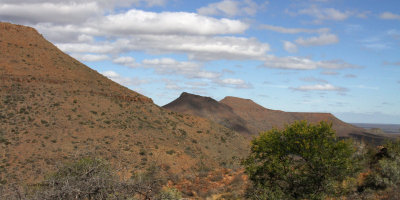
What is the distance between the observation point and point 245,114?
12938cm

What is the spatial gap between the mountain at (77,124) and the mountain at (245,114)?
51.7m

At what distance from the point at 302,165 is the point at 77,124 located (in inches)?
1240

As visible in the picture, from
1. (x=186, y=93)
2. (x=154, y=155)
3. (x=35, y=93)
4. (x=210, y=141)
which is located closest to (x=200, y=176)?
(x=154, y=155)

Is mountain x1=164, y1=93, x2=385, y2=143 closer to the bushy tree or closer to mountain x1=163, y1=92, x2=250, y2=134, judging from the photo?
mountain x1=163, y1=92, x2=250, y2=134

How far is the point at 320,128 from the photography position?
17.0 metres

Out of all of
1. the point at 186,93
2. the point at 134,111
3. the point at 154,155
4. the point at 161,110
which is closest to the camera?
the point at 154,155

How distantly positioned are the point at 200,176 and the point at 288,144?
1514cm

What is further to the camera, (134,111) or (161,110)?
(161,110)

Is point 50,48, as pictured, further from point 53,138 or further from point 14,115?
point 53,138

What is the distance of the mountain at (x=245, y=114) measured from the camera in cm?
11149

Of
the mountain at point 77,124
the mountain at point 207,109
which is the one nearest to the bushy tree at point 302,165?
the mountain at point 77,124

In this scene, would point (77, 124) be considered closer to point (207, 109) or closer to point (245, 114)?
point (207, 109)

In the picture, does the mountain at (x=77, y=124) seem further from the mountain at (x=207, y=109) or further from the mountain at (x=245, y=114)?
the mountain at (x=245, y=114)

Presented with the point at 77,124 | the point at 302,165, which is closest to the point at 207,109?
the point at 77,124
